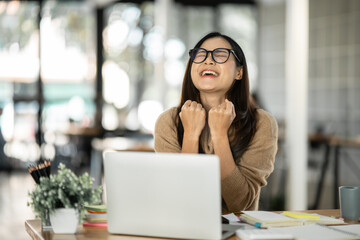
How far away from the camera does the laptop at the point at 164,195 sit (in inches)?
58.1

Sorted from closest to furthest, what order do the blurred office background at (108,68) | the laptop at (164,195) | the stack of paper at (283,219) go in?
the laptop at (164,195) < the stack of paper at (283,219) < the blurred office background at (108,68)

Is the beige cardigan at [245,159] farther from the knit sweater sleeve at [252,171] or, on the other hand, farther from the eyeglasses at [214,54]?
the eyeglasses at [214,54]

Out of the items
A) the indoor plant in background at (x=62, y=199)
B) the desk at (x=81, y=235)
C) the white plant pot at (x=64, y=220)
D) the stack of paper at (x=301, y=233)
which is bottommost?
the desk at (x=81, y=235)

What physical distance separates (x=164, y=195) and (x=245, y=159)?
72 centimetres

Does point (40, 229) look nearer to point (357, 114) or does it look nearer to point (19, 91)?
point (357, 114)

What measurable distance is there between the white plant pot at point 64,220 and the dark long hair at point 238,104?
28.5 inches

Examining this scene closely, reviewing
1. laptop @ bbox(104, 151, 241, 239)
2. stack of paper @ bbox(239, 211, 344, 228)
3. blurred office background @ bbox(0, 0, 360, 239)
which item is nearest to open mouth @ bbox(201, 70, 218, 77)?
stack of paper @ bbox(239, 211, 344, 228)

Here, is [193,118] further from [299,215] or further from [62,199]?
[62,199]

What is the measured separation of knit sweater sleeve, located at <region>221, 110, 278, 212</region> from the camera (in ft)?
6.79

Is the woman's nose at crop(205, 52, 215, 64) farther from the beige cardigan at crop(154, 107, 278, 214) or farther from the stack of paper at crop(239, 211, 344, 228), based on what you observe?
the stack of paper at crop(239, 211, 344, 228)

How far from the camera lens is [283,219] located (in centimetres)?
174

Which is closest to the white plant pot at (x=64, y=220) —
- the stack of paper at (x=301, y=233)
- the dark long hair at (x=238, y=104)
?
the stack of paper at (x=301, y=233)

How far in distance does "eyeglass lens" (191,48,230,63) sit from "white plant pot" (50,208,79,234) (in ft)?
2.71

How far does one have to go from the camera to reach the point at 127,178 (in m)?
1.55
